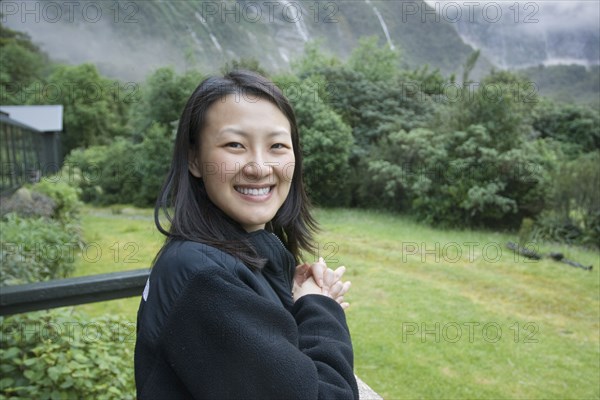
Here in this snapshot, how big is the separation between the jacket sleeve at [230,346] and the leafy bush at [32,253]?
2.73 m

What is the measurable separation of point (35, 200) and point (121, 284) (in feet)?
21.8

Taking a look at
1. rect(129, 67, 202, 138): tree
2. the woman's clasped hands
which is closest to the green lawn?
the woman's clasped hands

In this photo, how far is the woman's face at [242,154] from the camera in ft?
3.12

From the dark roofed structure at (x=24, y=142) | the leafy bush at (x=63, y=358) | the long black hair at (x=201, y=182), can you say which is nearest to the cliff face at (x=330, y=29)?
the dark roofed structure at (x=24, y=142)

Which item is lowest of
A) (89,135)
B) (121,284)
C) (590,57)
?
(89,135)

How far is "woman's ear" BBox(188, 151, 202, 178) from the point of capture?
1.00 m

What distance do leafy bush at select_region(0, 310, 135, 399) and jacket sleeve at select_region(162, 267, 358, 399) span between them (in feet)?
5.75

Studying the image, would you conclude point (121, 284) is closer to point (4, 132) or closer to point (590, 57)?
point (590, 57)

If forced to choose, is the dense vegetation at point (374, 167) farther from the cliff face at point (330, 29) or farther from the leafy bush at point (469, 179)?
the cliff face at point (330, 29)

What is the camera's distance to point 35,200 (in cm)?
771

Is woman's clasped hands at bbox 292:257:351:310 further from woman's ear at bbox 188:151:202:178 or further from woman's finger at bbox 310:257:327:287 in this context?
woman's ear at bbox 188:151:202:178

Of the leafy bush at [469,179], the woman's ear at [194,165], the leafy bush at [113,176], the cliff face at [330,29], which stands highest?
the cliff face at [330,29]

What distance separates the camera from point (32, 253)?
4.55 m

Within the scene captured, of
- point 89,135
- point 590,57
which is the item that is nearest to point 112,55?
point 89,135
